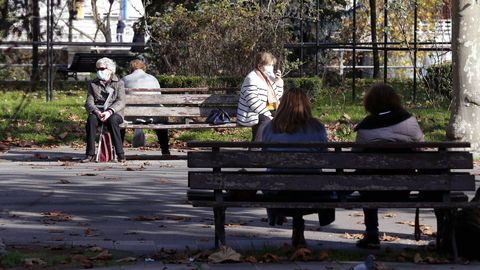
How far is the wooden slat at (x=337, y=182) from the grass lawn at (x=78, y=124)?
384 inches

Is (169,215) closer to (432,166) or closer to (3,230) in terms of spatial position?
(3,230)

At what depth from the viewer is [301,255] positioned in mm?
9234

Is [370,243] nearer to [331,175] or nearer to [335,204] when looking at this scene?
[335,204]

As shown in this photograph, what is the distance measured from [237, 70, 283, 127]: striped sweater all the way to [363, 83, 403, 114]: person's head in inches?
196

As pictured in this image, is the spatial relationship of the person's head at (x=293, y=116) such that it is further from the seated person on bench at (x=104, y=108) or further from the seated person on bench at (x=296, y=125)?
the seated person on bench at (x=104, y=108)

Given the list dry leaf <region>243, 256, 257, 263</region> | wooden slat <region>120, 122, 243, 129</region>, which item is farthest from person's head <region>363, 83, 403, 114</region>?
wooden slat <region>120, 122, 243, 129</region>

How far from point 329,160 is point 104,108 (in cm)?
826

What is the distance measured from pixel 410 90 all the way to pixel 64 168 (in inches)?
515

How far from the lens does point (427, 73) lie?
2559 cm

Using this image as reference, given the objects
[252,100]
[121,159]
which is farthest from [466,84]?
[121,159]

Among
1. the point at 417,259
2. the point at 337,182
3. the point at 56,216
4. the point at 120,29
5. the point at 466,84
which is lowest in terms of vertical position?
the point at 417,259

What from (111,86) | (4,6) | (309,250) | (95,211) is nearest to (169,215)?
(95,211)

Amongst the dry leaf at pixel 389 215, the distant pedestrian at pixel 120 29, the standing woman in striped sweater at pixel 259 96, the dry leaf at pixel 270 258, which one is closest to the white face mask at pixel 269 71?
the standing woman in striped sweater at pixel 259 96

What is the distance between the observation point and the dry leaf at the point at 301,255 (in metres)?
9.19
